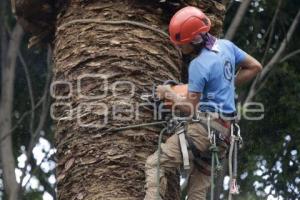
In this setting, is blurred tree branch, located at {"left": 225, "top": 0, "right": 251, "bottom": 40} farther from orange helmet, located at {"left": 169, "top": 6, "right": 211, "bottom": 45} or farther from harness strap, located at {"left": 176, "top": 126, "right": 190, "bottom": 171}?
harness strap, located at {"left": 176, "top": 126, "right": 190, "bottom": 171}

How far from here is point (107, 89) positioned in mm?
5754

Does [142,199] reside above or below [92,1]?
below

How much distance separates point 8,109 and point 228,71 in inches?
260

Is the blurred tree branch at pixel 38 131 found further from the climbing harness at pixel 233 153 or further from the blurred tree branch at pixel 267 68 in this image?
the climbing harness at pixel 233 153

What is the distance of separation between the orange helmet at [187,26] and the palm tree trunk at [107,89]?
13.8 inches

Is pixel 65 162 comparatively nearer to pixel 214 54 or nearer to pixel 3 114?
pixel 214 54

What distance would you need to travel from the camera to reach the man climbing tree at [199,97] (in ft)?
18.0

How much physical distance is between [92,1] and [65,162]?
107cm

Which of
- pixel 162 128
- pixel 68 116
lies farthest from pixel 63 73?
pixel 162 128

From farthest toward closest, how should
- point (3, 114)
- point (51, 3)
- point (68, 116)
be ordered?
1. point (3, 114)
2. point (51, 3)
3. point (68, 116)

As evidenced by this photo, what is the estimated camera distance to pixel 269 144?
12172mm

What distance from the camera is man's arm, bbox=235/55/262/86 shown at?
5953 millimetres

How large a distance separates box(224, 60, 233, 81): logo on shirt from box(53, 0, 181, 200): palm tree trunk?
0.45 metres

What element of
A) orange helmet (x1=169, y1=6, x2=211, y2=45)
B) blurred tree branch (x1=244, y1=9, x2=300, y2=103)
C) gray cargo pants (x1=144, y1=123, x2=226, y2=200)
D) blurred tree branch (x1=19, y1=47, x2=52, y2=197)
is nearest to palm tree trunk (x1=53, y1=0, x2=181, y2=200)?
gray cargo pants (x1=144, y1=123, x2=226, y2=200)
